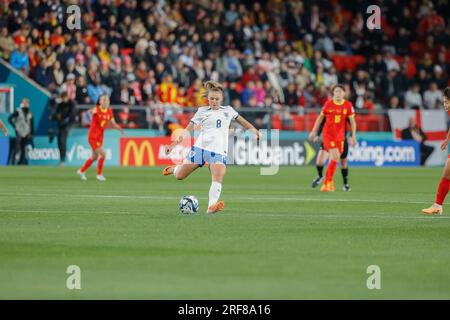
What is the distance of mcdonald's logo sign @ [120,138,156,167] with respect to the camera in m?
36.9

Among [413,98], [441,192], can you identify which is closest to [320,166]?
[441,192]

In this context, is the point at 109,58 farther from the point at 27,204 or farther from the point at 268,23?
the point at 27,204

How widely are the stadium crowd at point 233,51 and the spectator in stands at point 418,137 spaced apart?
1444 millimetres

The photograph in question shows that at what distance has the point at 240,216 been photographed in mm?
16219

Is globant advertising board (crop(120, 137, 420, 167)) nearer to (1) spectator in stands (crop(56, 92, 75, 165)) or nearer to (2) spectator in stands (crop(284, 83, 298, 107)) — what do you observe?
(2) spectator in stands (crop(284, 83, 298, 107))

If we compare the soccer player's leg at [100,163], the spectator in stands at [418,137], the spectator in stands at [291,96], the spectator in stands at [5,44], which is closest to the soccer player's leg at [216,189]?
the soccer player's leg at [100,163]

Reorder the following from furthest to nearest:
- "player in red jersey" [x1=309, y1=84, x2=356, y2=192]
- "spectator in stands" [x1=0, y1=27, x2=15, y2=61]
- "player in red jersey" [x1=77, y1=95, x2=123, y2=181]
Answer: "spectator in stands" [x1=0, y1=27, x2=15, y2=61], "player in red jersey" [x1=77, y1=95, x2=123, y2=181], "player in red jersey" [x1=309, y1=84, x2=356, y2=192]

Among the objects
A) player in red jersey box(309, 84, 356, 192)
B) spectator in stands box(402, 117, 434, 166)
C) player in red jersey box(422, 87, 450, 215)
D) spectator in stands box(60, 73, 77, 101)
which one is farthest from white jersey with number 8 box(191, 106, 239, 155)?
spectator in stands box(402, 117, 434, 166)

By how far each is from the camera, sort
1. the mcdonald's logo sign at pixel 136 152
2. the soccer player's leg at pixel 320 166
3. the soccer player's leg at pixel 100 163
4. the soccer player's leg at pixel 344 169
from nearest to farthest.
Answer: the soccer player's leg at pixel 344 169
the soccer player's leg at pixel 320 166
the soccer player's leg at pixel 100 163
the mcdonald's logo sign at pixel 136 152

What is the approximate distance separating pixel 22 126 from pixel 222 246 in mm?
23737

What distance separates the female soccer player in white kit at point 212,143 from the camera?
16641 millimetres

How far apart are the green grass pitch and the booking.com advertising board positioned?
548 inches

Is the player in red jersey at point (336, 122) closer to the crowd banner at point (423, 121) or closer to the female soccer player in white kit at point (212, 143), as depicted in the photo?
the female soccer player in white kit at point (212, 143)

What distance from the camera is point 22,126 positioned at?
34875mm
